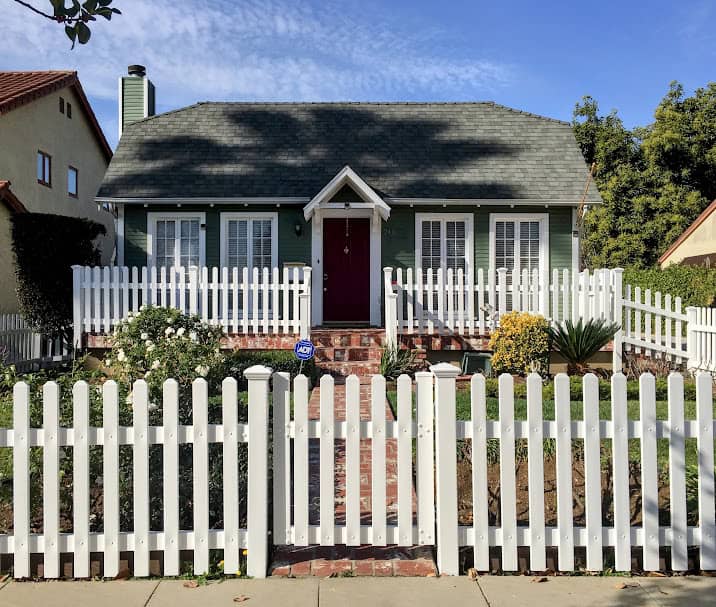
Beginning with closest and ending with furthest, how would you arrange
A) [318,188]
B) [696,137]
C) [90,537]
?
[90,537]
[318,188]
[696,137]

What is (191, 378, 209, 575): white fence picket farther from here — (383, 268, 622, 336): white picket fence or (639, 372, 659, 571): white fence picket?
(383, 268, 622, 336): white picket fence

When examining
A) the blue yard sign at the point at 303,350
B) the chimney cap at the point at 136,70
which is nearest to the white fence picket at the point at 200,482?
the blue yard sign at the point at 303,350

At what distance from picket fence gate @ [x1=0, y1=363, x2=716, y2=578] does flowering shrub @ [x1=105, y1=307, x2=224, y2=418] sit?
2570 mm

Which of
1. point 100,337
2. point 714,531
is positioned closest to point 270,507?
point 714,531

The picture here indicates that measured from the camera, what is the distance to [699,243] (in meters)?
22.2

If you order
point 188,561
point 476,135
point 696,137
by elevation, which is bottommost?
point 188,561

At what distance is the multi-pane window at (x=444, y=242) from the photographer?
1397 cm

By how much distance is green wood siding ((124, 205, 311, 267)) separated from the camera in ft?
45.5

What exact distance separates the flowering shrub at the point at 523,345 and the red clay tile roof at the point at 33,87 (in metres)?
14.9

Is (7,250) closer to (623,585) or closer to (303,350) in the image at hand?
(303,350)

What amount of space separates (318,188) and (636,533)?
11.2 metres

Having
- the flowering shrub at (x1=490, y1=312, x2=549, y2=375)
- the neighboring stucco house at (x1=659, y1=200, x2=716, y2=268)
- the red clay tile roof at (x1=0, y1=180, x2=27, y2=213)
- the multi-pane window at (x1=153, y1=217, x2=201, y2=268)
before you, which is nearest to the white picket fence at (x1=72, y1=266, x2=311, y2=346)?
the multi-pane window at (x1=153, y1=217, x2=201, y2=268)

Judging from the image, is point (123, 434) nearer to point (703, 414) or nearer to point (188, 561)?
point (188, 561)

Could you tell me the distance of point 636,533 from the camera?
3711 mm
